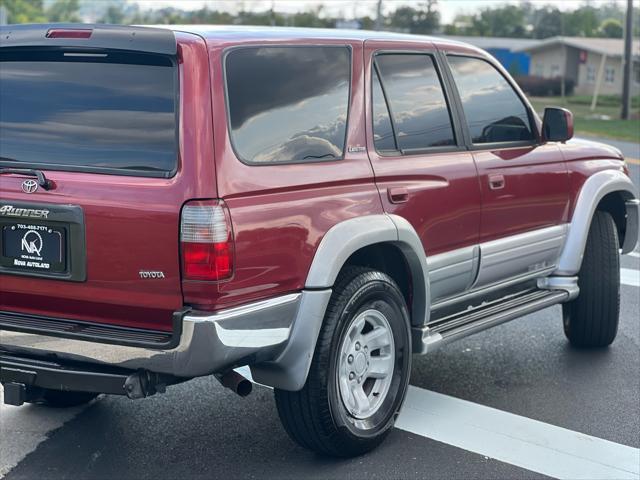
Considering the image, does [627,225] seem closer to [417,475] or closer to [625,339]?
[625,339]

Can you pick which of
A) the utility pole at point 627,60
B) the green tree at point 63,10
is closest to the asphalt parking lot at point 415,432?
the utility pole at point 627,60

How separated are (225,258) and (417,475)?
142 centimetres

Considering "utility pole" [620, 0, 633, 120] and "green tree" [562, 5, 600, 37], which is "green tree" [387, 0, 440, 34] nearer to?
"green tree" [562, 5, 600, 37]

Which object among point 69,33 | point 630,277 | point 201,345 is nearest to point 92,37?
point 69,33

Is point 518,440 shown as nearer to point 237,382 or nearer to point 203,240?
point 237,382

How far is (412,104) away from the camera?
5500 millimetres

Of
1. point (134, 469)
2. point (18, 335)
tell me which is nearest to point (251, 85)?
point (18, 335)

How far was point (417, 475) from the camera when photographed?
4809 millimetres

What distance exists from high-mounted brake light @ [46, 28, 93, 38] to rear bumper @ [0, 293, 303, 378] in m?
1.25

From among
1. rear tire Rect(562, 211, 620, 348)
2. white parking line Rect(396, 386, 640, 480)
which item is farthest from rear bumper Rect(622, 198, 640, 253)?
white parking line Rect(396, 386, 640, 480)

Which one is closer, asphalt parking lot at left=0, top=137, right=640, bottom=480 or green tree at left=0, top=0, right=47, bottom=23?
asphalt parking lot at left=0, top=137, right=640, bottom=480

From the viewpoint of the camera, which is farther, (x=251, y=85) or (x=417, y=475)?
(x=417, y=475)

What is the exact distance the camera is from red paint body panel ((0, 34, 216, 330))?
4203 mm

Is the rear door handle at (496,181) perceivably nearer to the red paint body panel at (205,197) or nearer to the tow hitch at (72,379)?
the red paint body panel at (205,197)
